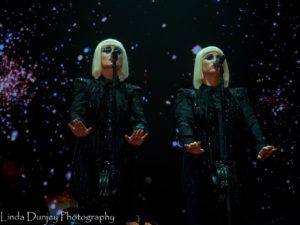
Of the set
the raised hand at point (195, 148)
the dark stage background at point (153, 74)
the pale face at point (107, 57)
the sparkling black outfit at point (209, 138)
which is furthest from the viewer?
the dark stage background at point (153, 74)

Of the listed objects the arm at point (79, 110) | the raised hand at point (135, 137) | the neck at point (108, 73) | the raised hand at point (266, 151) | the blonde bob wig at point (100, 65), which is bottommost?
the raised hand at point (266, 151)

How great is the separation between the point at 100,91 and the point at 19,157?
1293mm

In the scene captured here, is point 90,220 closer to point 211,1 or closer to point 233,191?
point 233,191

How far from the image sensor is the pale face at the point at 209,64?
10.8 ft

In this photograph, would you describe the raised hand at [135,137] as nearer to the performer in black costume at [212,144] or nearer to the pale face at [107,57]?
the performer in black costume at [212,144]

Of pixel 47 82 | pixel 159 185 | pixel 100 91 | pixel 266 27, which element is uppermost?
pixel 266 27

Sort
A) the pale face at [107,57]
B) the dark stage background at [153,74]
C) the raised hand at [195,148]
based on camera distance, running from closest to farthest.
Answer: the raised hand at [195,148] < the pale face at [107,57] < the dark stage background at [153,74]

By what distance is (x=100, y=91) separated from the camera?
3.15 m

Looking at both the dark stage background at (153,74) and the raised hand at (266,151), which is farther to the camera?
the dark stage background at (153,74)

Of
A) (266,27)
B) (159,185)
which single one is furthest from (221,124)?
(266,27)

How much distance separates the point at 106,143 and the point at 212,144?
781 mm

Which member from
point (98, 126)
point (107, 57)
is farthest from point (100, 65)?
point (98, 126)

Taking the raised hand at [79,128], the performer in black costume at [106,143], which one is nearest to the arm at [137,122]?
the performer in black costume at [106,143]

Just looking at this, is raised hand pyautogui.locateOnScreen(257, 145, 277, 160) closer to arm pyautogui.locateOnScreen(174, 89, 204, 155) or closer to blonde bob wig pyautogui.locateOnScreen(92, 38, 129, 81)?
arm pyautogui.locateOnScreen(174, 89, 204, 155)
